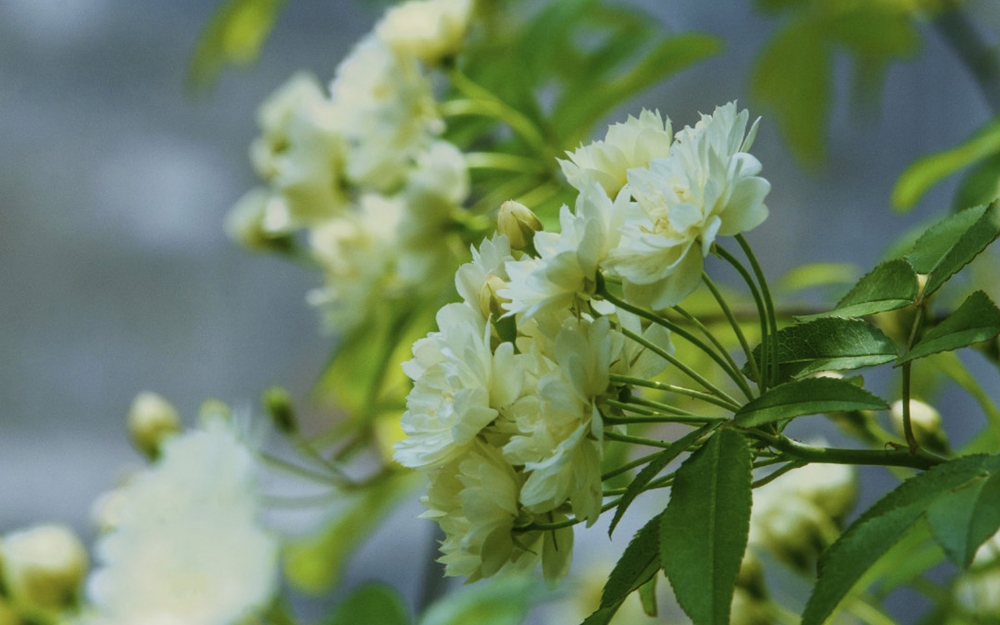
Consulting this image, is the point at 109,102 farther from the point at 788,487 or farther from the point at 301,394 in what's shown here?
the point at 788,487

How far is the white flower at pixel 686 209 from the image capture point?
170 millimetres

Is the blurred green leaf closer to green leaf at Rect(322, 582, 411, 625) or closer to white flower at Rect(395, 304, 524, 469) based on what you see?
green leaf at Rect(322, 582, 411, 625)

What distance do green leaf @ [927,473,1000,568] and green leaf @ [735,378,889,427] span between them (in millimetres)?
19

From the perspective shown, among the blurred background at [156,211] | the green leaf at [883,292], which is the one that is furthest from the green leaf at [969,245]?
the blurred background at [156,211]

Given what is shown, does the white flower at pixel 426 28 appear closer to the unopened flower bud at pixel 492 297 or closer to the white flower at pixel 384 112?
the white flower at pixel 384 112

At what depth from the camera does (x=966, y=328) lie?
18cm

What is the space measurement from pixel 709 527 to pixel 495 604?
12.6 inches

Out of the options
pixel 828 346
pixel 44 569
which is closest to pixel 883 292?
pixel 828 346

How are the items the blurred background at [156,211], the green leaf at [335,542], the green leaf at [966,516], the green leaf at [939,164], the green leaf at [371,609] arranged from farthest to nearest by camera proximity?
the blurred background at [156,211] → the green leaf at [335,542] → the green leaf at [371,609] → the green leaf at [939,164] → the green leaf at [966,516]

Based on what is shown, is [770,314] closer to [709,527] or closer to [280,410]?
[709,527]

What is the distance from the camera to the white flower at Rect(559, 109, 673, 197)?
0.64 feet

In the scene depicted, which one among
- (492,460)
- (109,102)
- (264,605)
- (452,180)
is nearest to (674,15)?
(109,102)

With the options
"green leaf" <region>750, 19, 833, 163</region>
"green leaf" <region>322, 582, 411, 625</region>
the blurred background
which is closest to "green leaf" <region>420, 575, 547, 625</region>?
"green leaf" <region>322, 582, 411, 625</region>

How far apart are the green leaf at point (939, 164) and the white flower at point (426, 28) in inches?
8.2
